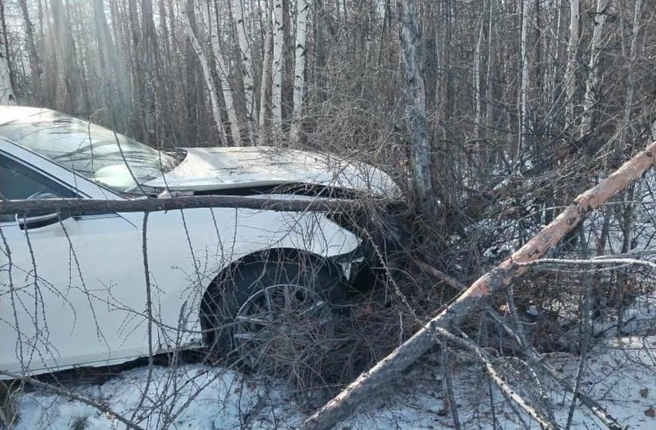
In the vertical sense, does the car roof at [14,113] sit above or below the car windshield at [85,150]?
above

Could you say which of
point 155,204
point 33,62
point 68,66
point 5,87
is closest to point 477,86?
point 155,204

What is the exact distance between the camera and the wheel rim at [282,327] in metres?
3.16

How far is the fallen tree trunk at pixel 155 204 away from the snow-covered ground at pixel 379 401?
846 millimetres

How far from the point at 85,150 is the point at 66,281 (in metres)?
0.90

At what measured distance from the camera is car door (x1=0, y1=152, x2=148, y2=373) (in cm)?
318

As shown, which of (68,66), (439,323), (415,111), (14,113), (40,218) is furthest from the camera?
(68,66)

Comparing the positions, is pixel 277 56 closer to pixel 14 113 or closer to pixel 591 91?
pixel 14 113

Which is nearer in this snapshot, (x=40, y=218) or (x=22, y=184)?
(x=40, y=218)

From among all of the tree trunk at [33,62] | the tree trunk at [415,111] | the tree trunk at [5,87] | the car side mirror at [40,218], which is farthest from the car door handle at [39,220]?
the tree trunk at [33,62]

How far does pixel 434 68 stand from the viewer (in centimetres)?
598

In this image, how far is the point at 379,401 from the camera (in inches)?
127

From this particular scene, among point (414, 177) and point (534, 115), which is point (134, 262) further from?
point (534, 115)

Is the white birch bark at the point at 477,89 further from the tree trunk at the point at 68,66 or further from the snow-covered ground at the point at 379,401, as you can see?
the tree trunk at the point at 68,66

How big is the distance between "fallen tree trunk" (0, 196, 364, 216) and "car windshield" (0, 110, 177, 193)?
0.29m
